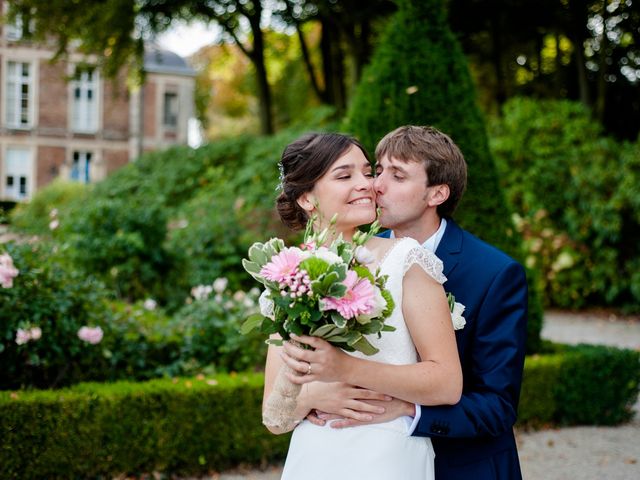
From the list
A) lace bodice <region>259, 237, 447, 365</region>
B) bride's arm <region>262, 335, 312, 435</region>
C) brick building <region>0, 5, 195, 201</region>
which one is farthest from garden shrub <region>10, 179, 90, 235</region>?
lace bodice <region>259, 237, 447, 365</region>

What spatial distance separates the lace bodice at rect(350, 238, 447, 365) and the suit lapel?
27 centimetres

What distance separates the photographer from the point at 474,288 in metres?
2.41

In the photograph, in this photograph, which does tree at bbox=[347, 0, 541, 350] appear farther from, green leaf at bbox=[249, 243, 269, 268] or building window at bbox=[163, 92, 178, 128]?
building window at bbox=[163, 92, 178, 128]

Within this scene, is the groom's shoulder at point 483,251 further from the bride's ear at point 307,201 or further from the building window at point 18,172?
the building window at point 18,172

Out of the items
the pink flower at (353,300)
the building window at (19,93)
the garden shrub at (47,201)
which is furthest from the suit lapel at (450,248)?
the building window at (19,93)

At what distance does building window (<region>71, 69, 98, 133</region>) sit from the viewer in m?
33.1

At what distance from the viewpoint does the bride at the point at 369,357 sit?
6.86 feet

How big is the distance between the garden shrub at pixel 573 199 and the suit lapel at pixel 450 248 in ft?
33.6

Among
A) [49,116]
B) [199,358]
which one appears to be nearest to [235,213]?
[199,358]

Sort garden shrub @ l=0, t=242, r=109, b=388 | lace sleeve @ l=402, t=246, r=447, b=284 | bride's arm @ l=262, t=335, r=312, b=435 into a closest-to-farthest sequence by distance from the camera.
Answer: lace sleeve @ l=402, t=246, r=447, b=284
bride's arm @ l=262, t=335, r=312, b=435
garden shrub @ l=0, t=242, r=109, b=388

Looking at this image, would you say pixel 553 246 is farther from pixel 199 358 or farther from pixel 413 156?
pixel 413 156

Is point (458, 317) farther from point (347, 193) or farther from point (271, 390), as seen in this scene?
point (271, 390)

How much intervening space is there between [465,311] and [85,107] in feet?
110

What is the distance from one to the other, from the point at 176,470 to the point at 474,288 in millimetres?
3574
